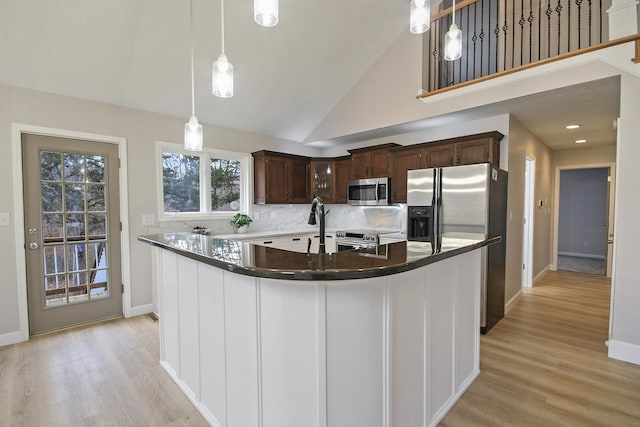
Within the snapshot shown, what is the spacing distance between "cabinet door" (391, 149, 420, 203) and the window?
223 centimetres

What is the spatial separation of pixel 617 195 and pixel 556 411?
1909 mm

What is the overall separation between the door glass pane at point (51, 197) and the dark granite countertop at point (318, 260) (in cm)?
226

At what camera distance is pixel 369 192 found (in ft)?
14.9

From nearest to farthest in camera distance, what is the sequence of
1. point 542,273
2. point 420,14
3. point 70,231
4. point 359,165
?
point 420,14 < point 70,231 < point 359,165 < point 542,273

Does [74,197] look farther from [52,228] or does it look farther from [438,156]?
[438,156]

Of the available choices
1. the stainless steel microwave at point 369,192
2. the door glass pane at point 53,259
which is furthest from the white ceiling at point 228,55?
the door glass pane at point 53,259

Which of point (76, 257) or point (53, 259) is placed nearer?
point (53, 259)

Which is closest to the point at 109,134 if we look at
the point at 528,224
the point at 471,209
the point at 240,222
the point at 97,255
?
the point at 97,255

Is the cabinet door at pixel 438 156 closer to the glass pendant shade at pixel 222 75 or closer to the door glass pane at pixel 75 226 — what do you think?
the glass pendant shade at pixel 222 75

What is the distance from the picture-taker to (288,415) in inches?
55.1

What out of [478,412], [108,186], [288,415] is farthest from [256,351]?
[108,186]

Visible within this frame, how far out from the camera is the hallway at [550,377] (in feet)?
6.22

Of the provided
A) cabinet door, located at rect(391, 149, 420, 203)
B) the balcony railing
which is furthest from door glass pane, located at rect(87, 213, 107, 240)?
the balcony railing

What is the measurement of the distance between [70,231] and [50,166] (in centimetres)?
71
